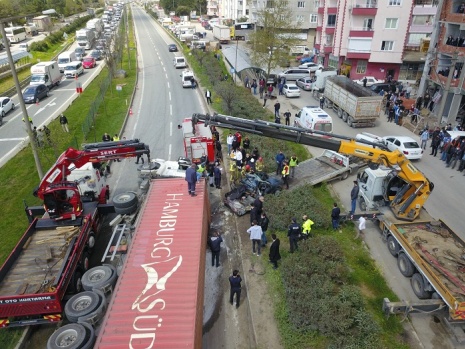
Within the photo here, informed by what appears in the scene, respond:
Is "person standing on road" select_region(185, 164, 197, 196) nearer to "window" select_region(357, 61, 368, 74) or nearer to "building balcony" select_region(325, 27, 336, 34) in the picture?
"window" select_region(357, 61, 368, 74)

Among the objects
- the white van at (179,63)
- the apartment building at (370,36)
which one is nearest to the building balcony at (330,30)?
the apartment building at (370,36)

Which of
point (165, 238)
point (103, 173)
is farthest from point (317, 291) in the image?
point (103, 173)

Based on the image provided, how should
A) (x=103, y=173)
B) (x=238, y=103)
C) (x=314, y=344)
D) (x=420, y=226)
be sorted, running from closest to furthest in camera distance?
1. (x=314, y=344)
2. (x=420, y=226)
3. (x=103, y=173)
4. (x=238, y=103)

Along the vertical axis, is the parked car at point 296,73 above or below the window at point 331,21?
below

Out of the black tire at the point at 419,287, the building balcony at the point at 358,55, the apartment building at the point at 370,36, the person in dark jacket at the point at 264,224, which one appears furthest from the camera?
the building balcony at the point at 358,55

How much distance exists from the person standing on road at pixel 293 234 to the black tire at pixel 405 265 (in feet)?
13.1

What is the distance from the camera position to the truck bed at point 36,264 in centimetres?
1154

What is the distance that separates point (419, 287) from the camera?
1257 centimetres

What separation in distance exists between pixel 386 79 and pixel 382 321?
125ft

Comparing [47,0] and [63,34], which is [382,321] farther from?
[47,0]

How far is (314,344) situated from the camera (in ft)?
35.3

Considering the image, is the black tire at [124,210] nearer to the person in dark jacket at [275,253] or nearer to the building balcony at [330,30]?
the person in dark jacket at [275,253]

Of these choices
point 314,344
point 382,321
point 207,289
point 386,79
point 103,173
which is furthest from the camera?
point 386,79

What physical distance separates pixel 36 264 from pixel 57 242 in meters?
1.22
